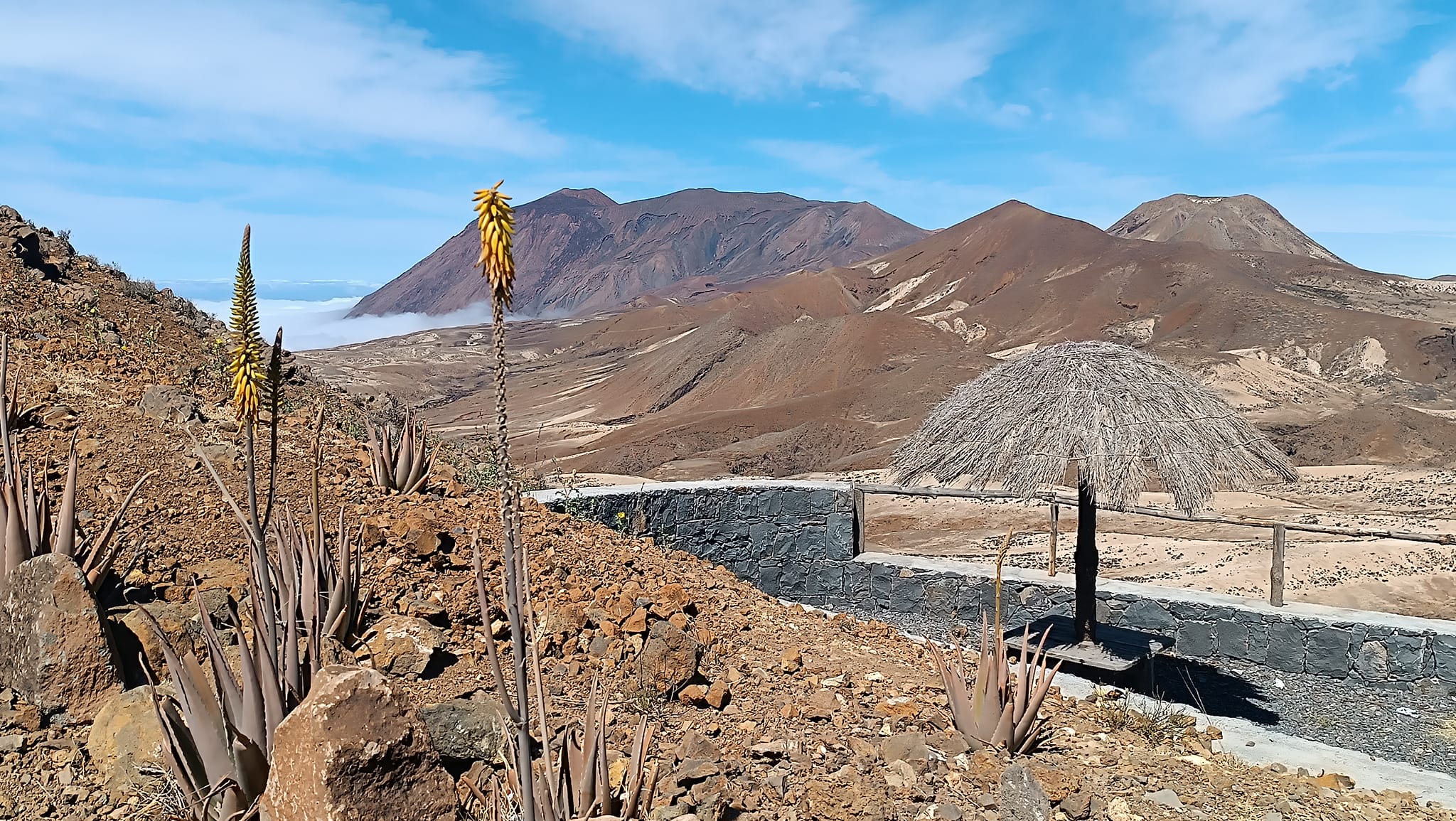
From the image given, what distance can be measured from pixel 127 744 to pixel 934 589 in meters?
6.29

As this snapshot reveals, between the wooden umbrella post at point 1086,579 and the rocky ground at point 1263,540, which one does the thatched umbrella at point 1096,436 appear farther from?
the rocky ground at point 1263,540

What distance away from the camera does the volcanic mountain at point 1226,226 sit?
3024 inches

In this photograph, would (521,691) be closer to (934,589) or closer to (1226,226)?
(934,589)

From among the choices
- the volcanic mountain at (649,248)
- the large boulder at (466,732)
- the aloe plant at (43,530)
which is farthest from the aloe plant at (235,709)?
the volcanic mountain at (649,248)

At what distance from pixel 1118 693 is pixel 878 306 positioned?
5159 centimetres

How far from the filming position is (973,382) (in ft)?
22.4

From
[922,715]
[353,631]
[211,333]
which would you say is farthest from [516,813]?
[211,333]

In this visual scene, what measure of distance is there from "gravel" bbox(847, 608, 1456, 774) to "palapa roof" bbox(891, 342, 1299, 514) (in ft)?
4.76

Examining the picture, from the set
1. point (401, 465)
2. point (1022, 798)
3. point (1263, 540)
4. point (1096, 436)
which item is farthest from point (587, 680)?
point (1263, 540)

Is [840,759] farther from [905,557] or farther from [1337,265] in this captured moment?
[1337,265]

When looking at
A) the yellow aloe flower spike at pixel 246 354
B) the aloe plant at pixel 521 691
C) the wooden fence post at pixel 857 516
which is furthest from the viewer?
the wooden fence post at pixel 857 516

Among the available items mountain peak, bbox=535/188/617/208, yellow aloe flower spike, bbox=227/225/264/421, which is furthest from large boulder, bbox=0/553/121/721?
mountain peak, bbox=535/188/617/208

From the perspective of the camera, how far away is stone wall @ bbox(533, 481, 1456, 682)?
21.9ft

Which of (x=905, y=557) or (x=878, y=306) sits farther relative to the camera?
(x=878, y=306)
